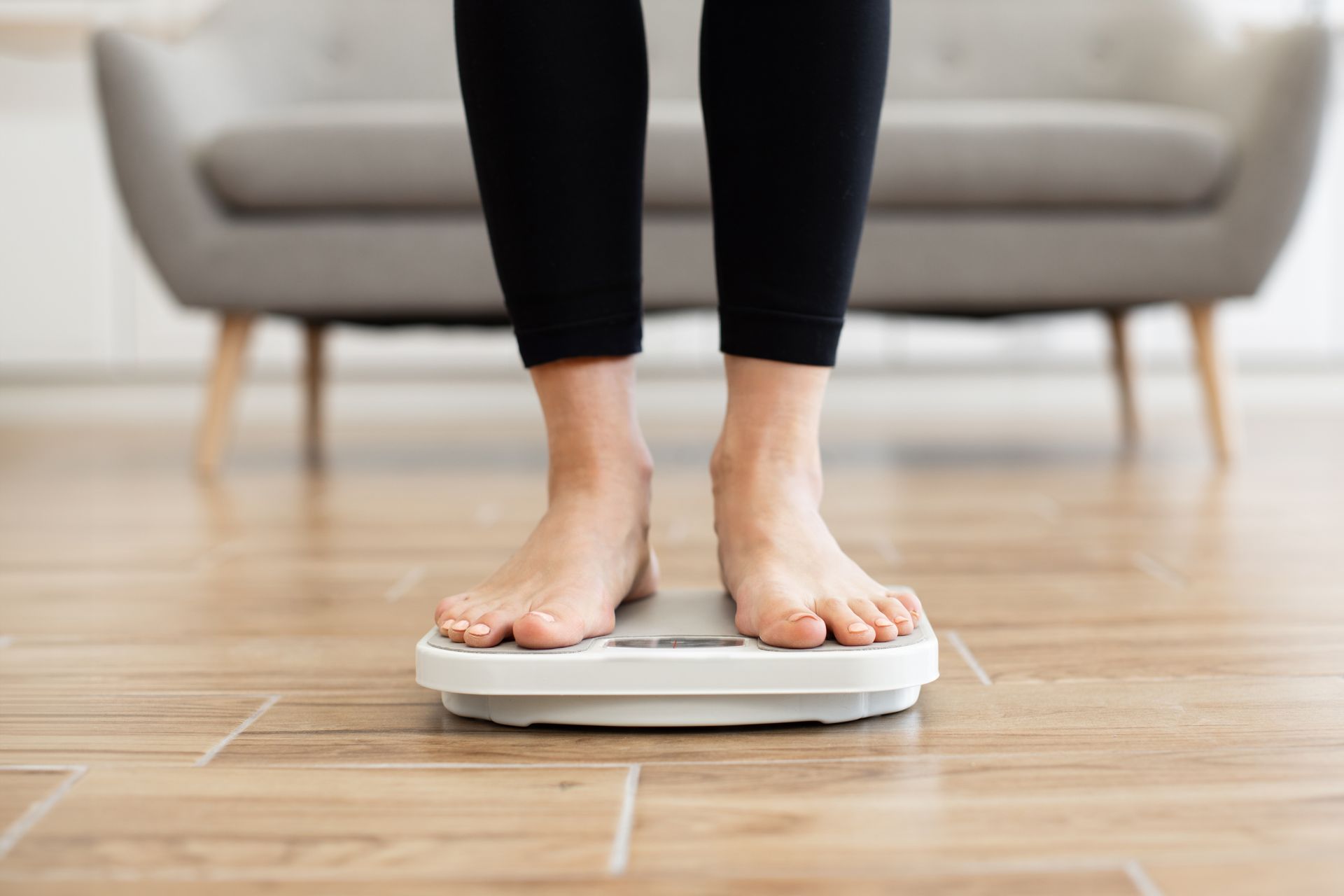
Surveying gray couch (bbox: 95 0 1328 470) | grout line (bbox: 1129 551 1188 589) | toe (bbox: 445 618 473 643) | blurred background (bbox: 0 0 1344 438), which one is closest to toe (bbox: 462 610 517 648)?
toe (bbox: 445 618 473 643)

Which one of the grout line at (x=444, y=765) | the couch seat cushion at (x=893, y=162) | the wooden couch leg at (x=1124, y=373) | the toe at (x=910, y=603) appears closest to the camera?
the grout line at (x=444, y=765)

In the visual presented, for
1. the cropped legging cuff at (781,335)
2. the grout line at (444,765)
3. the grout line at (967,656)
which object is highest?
the cropped legging cuff at (781,335)

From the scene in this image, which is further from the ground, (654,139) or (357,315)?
(654,139)

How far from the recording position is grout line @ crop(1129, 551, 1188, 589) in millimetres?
950

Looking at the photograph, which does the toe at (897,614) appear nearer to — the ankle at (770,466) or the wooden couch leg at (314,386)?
the ankle at (770,466)

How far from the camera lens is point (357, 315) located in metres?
1.82

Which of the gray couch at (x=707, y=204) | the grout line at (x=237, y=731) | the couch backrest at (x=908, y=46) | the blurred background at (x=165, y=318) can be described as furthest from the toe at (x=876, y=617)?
the blurred background at (x=165, y=318)

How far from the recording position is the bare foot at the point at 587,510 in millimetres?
652

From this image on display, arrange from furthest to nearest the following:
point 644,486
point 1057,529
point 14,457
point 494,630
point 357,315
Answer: point 14,457
point 357,315
point 1057,529
point 644,486
point 494,630

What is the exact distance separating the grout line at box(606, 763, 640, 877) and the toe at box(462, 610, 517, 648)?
0.36 feet

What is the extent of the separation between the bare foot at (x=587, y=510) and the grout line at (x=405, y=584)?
26 cm

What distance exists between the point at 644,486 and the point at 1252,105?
55.7 inches

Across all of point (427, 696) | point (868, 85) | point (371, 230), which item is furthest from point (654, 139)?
point (427, 696)

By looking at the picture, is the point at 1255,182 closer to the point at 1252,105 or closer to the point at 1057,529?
the point at 1252,105
